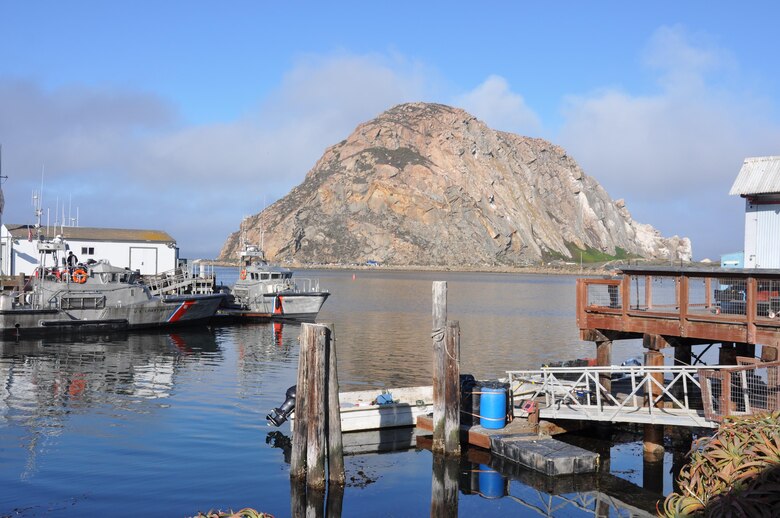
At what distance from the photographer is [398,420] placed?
2166 cm

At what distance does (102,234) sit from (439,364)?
5381 cm

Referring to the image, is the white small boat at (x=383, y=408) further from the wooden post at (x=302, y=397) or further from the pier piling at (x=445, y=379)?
the wooden post at (x=302, y=397)

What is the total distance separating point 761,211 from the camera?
930 inches

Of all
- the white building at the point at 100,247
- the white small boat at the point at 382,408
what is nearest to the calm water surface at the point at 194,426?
the white small boat at the point at 382,408

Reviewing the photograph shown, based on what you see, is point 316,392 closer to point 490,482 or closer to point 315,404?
point 315,404

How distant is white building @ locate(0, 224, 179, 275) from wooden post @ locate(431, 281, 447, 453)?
49.1 metres

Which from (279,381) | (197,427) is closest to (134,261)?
(279,381)

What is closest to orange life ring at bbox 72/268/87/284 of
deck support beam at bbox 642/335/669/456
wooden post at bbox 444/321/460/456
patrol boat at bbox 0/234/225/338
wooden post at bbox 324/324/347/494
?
patrol boat at bbox 0/234/225/338

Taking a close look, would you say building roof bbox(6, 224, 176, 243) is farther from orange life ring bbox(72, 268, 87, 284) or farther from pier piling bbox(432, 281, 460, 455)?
pier piling bbox(432, 281, 460, 455)

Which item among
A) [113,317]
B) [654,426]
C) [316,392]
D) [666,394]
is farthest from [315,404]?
[113,317]

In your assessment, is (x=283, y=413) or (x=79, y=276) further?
(x=79, y=276)

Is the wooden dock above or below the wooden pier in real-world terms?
below

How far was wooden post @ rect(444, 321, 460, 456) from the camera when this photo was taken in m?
18.1

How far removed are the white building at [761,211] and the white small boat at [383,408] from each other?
11.8m
